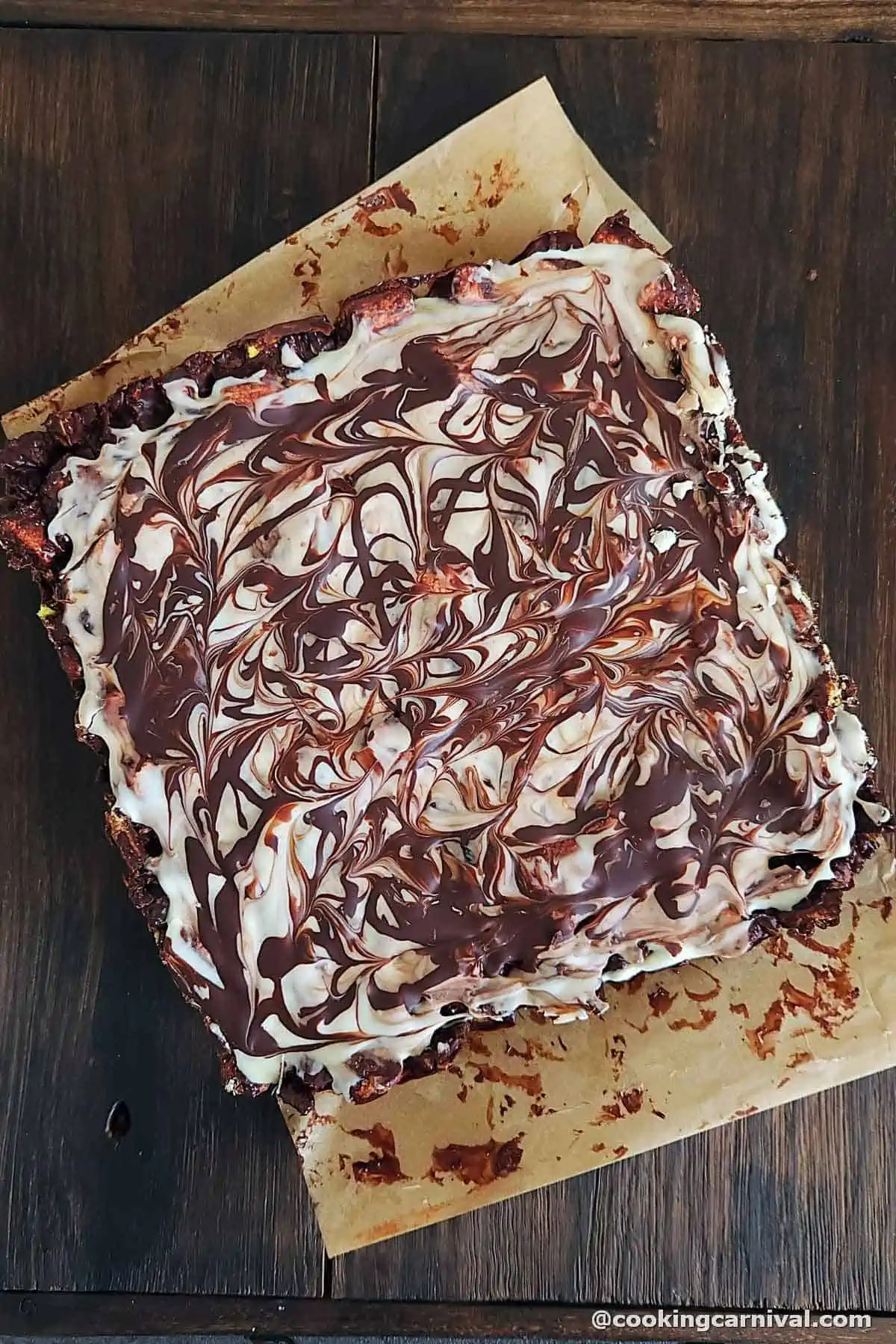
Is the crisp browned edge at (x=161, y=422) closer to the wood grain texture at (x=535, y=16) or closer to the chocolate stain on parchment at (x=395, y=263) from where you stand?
the chocolate stain on parchment at (x=395, y=263)

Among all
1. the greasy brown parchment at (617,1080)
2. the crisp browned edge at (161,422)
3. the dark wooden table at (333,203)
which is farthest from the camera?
the dark wooden table at (333,203)

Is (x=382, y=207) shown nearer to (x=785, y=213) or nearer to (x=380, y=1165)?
(x=785, y=213)

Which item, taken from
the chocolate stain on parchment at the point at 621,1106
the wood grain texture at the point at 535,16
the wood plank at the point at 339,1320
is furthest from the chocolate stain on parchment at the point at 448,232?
the wood plank at the point at 339,1320

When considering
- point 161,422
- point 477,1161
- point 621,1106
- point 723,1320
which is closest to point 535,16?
point 161,422

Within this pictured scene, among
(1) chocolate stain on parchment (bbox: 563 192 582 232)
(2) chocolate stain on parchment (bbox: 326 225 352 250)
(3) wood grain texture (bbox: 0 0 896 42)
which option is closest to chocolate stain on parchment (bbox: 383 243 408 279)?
(2) chocolate stain on parchment (bbox: 326 225 352 250)

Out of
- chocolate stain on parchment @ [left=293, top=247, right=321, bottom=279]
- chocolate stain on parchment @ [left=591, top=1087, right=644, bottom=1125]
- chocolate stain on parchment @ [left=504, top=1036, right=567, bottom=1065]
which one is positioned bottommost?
chocolate stain on parchment @ [left=591, top=1087, right=644, bottom=1125]

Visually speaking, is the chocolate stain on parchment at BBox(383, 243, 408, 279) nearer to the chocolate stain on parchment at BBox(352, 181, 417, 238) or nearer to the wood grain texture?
the chocolate stain on parchment at BBox(352, 181, 417, 238)

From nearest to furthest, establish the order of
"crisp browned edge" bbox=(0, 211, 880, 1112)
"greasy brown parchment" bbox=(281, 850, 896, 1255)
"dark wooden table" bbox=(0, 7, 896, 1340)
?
"crisp browned edge" bbox=(0, 211, 880, 1112), "greasy brown parchment" bbox=(281, 850, 896, 1255), "dark wooden table" bbox=(0, 7, 896, 1340)
